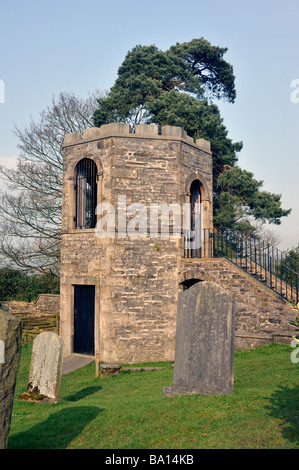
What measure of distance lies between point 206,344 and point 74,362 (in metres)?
7.63

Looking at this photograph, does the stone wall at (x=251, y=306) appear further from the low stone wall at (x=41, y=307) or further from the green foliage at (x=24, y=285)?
the green foliage at (x=24, y=285)

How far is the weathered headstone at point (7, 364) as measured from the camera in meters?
4.77

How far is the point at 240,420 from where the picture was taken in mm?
6438

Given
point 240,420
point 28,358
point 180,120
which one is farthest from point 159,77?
point 240,420

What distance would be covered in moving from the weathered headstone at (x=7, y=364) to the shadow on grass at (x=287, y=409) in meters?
3.49

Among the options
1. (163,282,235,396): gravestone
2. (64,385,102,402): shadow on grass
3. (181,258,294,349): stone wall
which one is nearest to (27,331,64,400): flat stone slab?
(64,385,102,402): shadow on grass

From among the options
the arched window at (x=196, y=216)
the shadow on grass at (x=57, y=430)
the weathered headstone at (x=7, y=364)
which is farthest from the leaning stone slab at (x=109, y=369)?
the weathered headstone at (x=7, y=364)

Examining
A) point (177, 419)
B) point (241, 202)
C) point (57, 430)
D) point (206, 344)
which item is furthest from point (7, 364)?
point (241, 202)

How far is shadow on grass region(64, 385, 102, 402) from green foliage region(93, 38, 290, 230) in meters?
11.0

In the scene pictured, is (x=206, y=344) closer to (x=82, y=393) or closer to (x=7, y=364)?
(x=7, y=364)

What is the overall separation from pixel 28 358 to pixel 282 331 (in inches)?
363

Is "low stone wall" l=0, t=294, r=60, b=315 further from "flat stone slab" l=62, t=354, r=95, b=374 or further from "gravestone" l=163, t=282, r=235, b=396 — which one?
"gravestone" l=163, t=282, r=235, b=396

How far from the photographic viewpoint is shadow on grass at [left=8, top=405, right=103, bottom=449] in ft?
21.2

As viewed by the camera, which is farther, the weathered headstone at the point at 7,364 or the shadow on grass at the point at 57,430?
the shadow on grass at the point at 57,430
